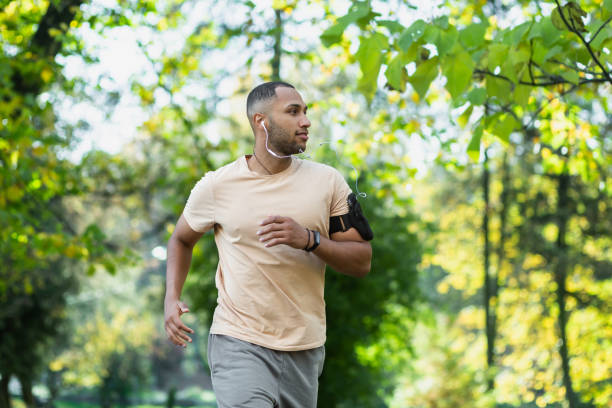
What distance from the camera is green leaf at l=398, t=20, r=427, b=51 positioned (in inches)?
143

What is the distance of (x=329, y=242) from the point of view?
10.9 ft

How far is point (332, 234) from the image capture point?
356 cm

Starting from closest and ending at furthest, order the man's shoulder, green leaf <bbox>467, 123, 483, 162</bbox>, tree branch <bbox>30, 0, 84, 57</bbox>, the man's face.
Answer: the man's face, the man's shoulder, green leaf <bbox>467, 123, 483, 162</bbox>, tree branch <bbox>30, 0, 84, 57</bbox>

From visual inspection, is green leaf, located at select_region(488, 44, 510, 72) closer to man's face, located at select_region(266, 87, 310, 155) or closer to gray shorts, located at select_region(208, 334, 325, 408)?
man's face, located at select_region(266, 87, 310, 155)

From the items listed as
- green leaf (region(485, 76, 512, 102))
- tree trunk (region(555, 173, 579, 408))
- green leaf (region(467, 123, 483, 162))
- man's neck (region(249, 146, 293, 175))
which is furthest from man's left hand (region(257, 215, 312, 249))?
tree trunk (region(555, 173, 579, 408))

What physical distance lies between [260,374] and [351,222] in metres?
0.90

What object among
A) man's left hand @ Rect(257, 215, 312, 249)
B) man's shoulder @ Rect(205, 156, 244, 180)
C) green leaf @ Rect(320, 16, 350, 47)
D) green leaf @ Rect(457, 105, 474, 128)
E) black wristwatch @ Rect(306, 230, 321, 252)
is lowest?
black wristwatch @ Rect(306, 230, 321, 252)

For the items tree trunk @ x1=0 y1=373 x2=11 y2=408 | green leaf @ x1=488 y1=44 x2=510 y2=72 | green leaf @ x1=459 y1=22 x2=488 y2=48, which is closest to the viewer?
green leaf @ x1=459 y1=22 x2=488 y2=48

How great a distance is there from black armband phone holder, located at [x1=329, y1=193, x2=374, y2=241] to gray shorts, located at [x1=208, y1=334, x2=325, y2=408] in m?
0.65

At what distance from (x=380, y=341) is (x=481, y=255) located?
18.5 ft

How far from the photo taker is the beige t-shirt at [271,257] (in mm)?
3426

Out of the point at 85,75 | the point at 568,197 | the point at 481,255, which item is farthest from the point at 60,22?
the point at 481,255

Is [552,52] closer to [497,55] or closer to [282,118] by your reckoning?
[497,55]

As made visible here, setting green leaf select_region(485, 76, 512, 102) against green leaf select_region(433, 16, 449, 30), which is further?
green leaf select_region(485, 76, 512, 102)
